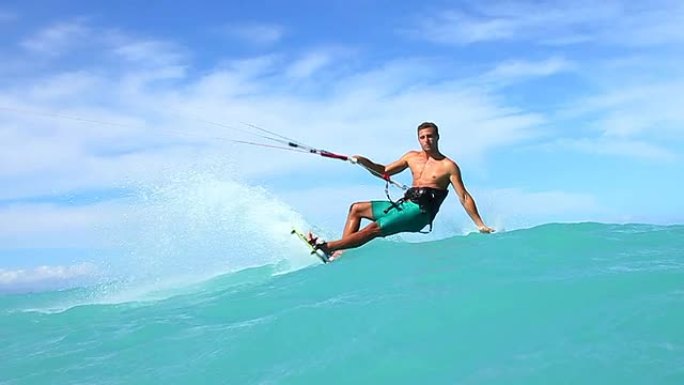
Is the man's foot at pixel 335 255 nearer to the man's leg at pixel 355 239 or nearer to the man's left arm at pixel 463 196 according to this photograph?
the man's leg at pixel 355 239

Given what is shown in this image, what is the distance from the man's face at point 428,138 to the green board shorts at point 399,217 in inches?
33.9

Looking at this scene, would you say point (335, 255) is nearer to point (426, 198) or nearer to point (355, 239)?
point (355, 239)

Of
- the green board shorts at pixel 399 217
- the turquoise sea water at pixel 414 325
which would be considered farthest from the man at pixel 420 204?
the turquoise sea water at pixel 414 325

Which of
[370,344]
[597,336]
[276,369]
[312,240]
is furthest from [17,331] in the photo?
[597,336]

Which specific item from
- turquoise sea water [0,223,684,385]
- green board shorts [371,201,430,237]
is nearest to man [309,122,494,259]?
green board shorts [371,201,430,237]

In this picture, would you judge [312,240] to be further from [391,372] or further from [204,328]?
[391,372]

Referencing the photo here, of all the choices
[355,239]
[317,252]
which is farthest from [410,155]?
[317,252]

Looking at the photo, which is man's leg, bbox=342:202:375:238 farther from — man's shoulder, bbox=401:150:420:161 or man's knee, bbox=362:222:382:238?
man's shoulder, bbox=401:150:420:161

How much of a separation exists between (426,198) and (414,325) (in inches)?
173

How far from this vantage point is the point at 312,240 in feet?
31.5

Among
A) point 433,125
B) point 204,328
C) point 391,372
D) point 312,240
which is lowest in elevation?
point 391,372

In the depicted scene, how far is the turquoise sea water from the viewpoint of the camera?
4.59 meters

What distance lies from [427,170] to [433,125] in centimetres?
66

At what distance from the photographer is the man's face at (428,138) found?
969cm
